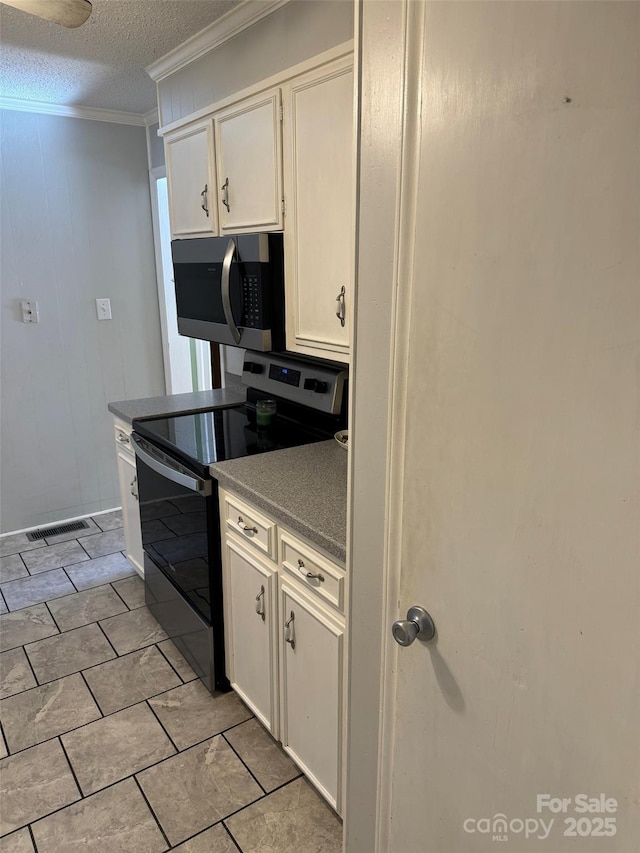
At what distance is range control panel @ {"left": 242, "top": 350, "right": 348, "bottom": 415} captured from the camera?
2135 mm

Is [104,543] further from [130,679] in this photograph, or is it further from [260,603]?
[260,603]

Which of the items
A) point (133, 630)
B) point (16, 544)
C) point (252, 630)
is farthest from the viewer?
point (16, 544)

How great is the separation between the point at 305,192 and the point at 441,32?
1.04 meters

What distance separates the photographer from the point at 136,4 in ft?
6.40

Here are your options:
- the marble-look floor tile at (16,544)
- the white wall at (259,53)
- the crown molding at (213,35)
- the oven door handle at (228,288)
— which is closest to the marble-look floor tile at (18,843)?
the oven door handle at (228,288)

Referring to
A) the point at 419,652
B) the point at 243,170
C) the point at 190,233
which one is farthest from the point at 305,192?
the point at 419,652

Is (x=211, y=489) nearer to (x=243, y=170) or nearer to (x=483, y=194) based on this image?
(x=243, y=170)

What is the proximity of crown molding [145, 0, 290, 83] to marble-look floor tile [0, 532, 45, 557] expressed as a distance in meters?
2.50

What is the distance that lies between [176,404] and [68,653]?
114cm

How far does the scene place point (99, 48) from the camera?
236cm

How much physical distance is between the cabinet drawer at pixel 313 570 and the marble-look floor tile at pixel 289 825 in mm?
710

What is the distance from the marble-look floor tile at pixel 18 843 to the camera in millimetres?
1625

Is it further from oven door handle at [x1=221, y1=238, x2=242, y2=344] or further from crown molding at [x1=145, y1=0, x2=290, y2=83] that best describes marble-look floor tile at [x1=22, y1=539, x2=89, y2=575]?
crown molding at [x1=145, y1=0, x2=290, y2=83]

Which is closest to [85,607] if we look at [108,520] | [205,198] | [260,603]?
[108,520]
